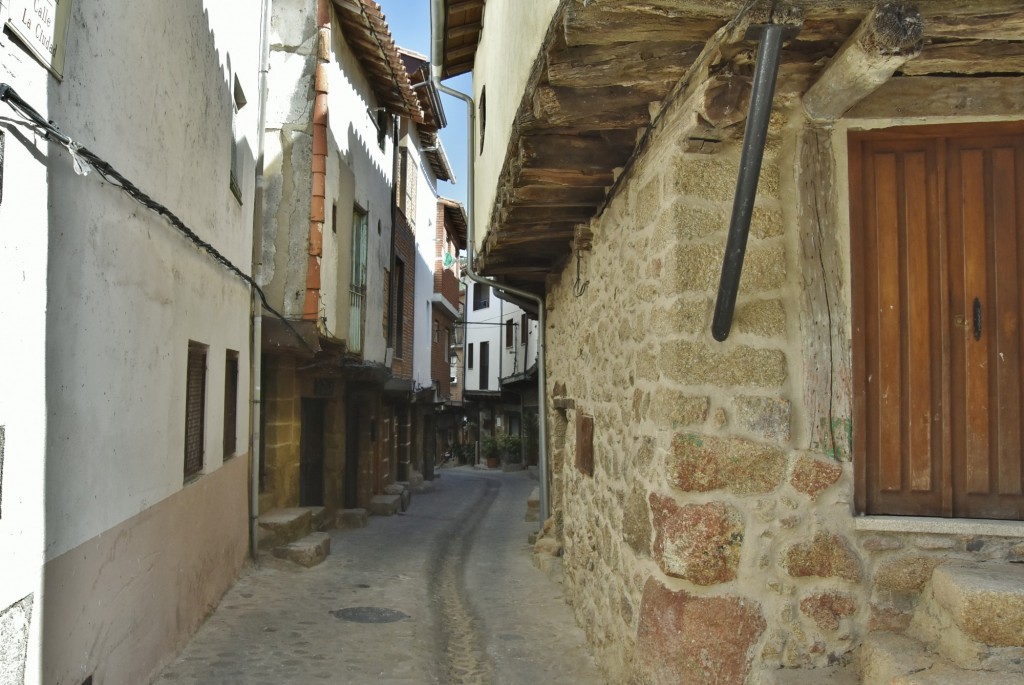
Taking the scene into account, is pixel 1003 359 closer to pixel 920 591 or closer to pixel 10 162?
pixel 920 591

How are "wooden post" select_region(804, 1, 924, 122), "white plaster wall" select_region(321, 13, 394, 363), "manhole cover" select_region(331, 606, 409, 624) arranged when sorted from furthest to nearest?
"white plaster wall" select_region(321, 13, 394, 363) → "manhole cover" select_region(331, 606, 409, 624) → "wooden post" select_region(804, 1, 924, 122)

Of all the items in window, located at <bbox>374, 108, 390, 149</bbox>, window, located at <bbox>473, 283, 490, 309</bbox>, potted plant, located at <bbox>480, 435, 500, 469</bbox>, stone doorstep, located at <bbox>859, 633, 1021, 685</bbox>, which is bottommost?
potted plant, located at <bbox>480, 435, 500, 469</bbox>

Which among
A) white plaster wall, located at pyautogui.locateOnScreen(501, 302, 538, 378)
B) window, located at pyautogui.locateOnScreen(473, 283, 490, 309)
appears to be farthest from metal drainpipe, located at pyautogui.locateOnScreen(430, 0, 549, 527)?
window, located at pyautogui.locateOnScreen(473, 283, 490, 309)

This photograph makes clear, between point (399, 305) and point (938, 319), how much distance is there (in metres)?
13.0

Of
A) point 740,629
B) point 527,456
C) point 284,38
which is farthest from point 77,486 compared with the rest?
point 527,456

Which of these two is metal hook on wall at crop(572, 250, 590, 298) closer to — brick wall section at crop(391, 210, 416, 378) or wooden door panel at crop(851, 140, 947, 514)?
wooden door panel at crop(851, 140, 947, 514)

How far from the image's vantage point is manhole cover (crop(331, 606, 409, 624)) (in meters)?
6.55

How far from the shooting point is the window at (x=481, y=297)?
113ft

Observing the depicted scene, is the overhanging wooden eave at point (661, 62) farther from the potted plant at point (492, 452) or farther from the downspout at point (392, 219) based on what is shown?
the potted plant at point (492, 452)

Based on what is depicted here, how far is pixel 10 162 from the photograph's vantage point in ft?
9.73

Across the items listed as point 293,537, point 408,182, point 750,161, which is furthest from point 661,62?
point 408,182

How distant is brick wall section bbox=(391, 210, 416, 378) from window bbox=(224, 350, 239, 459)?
714cm

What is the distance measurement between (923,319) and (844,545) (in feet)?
3.02

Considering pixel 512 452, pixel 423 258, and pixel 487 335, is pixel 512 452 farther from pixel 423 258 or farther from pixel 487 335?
pixel 423 258
